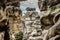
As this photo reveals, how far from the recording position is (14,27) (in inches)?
521

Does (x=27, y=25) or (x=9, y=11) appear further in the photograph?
(x=27, y=25)

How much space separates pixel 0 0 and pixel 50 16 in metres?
3.27

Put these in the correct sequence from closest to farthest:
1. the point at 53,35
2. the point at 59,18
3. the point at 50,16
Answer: the point at 53,35, the point at 59,18, the point at 50,16

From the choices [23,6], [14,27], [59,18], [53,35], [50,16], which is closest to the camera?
[53,35]

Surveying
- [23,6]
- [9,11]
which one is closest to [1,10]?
[9,11]

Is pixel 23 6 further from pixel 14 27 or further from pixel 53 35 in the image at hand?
pixel 53 35

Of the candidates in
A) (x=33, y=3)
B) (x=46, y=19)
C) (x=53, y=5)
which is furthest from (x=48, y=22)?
(x=33, y=3)

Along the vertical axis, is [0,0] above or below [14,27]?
above

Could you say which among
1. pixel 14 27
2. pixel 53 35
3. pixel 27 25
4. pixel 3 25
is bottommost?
pixel 27 25

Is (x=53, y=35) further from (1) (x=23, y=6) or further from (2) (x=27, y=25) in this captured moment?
(1) (x=23, y=6)

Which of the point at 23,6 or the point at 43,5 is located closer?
the point at 43,5

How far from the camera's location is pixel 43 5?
44.5ft

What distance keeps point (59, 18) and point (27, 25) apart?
15473 mm

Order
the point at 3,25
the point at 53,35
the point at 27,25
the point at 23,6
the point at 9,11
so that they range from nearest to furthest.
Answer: the point at 53,35 < the point at 3,25 < the point at 9,11 < the point at 27,25 < the point at 23,6
